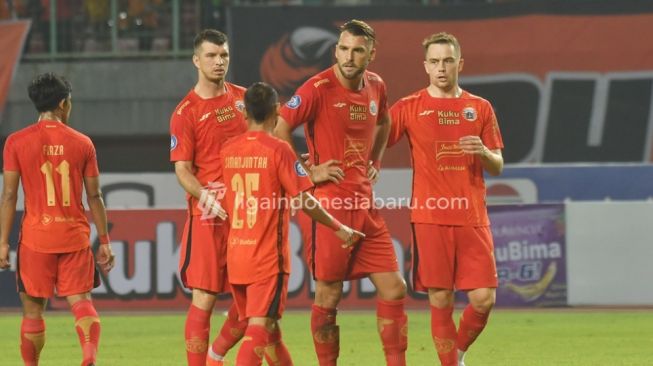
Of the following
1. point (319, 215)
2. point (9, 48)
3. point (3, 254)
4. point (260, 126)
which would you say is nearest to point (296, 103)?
point (260, 126)

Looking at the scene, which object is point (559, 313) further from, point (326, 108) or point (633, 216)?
point (326, 108)

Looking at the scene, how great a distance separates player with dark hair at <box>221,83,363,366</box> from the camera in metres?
7.26

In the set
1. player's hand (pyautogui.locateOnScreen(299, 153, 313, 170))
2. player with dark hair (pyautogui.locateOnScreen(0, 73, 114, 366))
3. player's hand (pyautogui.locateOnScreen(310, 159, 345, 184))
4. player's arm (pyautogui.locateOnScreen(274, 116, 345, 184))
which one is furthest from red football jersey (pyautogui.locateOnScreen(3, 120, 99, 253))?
player's hand (pyautogui.locateOnScreen(310, 159, 345, 184))

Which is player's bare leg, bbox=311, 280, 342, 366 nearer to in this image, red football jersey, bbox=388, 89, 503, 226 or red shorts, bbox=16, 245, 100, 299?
red football jersey, bbox=388, 89, 503, 226

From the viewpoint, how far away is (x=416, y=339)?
12.2 metres

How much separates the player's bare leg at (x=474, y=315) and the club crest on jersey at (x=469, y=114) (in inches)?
42.7

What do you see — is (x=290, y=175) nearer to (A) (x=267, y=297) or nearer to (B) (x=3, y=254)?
(A) (x=267, y=297)

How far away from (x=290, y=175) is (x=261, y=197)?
21 centimetres

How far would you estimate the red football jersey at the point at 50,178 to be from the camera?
27.4 feet

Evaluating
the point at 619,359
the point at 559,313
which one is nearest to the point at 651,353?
the point at 619,359

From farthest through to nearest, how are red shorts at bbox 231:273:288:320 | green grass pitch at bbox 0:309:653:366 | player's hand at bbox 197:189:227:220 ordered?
green grass pitch at bbox 0:309:653:366
player's hand at bbox 197:189:227:220
red shorts at bbox 231:273:288:320

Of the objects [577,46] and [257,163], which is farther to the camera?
[577,46]

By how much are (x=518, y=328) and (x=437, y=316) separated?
501 centimetres

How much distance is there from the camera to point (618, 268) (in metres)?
15.4
